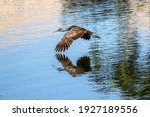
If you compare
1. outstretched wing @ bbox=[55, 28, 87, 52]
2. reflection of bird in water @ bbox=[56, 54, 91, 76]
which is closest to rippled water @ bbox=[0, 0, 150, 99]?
reflection of bird in water @ bbox=[56, 54, 91, 76]

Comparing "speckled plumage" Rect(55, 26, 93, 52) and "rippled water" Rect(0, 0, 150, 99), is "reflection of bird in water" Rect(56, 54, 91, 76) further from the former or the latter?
"speckled plumage" Rect(55, 26, 93, 52)

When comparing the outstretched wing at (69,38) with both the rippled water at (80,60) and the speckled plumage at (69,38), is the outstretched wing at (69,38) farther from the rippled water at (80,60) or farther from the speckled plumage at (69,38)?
the rippled water at (80,60)

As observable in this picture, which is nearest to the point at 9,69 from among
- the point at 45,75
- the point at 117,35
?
the point at 45,75

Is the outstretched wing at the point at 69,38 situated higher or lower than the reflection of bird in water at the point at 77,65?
higher

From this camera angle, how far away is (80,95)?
19281 mm

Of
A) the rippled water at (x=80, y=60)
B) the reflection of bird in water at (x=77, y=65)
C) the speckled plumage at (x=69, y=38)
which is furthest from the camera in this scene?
the speckled plumage at (x=69, y=38)

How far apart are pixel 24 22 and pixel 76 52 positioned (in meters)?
16.0

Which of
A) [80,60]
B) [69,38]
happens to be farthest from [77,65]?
[69,38]

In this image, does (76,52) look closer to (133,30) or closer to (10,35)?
(133,30)

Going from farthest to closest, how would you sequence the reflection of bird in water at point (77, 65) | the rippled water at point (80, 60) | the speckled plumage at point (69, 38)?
the speckled plumage at point (69, 38), the reflection of bird in water at point (77, 65), the rippled water at point (80, 60)

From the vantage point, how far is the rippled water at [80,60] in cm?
2000

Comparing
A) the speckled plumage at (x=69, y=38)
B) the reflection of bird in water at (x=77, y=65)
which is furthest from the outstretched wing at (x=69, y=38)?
the reflection of bird in water at (x=77, y=65)

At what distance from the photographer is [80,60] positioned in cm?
2527

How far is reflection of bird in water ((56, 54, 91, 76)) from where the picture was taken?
23.2 metres
